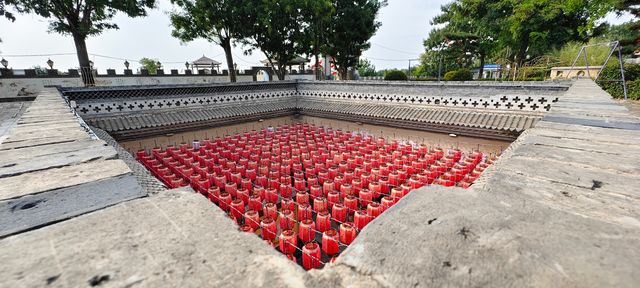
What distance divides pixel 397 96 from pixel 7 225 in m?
12.9

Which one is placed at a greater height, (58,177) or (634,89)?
(634,89)

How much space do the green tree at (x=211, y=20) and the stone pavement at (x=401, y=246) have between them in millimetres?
18509

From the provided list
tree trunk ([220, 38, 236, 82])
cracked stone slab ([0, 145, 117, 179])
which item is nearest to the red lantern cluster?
cracked stone slab ([0, 145, 117, 179])

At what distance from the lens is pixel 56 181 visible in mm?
1571

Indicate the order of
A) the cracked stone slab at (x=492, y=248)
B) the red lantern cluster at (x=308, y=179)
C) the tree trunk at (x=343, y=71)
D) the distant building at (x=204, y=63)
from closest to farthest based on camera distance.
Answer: the cracked stone slab at (x=492, y=248), the red lantern cluster at (x=308, y=179), the tree trunk at (x=343, y=71), the distant building at (x=204, y=63)

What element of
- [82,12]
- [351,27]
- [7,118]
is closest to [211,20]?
[82,12]

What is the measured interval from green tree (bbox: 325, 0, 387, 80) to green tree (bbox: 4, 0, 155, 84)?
1238 centimetres

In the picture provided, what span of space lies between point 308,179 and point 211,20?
14.6m

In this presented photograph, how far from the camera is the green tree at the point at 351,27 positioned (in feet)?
68.0

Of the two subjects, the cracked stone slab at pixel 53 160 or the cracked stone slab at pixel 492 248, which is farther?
the cracked stone slab at pixel 53 160

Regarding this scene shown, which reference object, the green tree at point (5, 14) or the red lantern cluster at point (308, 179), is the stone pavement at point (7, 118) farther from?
the green tree at point (5, 14)

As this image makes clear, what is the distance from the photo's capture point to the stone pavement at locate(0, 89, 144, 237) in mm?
1254

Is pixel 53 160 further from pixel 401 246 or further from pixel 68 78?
pixel 68 78

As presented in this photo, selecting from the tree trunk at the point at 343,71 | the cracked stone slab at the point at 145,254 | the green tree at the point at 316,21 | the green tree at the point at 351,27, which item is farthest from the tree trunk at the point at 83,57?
the cracked stone slab at the point at 145,254
